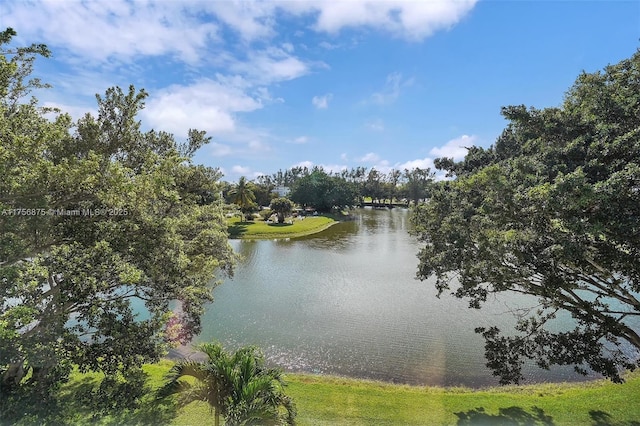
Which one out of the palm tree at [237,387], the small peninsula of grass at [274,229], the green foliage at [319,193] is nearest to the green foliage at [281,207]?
the small peninsula of grass at [274,229]

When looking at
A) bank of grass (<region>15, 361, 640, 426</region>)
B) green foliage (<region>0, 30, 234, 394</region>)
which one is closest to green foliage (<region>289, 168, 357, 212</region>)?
bank of grass (<region>15, 361, 640, 426</region>)

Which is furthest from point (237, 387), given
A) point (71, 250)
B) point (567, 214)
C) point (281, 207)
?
point (281, 207)

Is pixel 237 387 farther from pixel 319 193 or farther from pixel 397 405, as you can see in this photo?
pixel 319 193

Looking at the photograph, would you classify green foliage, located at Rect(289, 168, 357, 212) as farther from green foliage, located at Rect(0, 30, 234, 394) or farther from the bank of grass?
green foliage, located at Rect(0, 30, 234, 394)

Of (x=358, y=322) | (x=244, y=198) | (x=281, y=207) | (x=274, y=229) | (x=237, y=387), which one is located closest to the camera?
(x=237, y=387)

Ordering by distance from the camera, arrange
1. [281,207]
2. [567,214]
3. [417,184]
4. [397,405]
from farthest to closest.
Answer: [417,184], [281,207], [397,405], [567,214]

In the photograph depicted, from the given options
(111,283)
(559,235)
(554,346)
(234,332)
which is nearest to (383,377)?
(554,346)

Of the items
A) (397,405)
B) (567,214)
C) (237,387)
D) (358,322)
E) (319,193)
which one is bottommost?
(358,322)

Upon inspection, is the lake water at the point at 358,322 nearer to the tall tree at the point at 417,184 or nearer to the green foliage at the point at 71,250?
the green foliage at the point at 71,250
